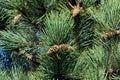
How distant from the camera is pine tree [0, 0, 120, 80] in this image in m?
1.41

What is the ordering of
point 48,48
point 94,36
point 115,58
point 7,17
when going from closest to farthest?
point 48,48
point 115,58
point 94,36
point 7,17

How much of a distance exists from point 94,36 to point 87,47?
5 centimetres

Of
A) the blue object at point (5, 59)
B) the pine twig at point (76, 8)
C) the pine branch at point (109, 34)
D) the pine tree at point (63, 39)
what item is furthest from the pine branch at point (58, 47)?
the blue object at point (5, 59)

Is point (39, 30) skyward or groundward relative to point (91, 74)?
skyward

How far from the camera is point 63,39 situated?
1.37m

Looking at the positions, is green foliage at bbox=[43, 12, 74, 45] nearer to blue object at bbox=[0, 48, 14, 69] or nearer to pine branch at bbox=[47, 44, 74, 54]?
pine branch at bbox=[47, 44, 74, 54]

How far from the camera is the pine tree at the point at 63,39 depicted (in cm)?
141

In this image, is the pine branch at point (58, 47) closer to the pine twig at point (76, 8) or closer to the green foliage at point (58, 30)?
the green foliage at point (58, 30)

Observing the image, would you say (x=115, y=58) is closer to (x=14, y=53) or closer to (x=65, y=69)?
(x=65, y=69)

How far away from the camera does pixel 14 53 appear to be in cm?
174

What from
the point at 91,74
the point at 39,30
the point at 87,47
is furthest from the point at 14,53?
the point at 91,74

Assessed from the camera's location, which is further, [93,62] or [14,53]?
[14,53]

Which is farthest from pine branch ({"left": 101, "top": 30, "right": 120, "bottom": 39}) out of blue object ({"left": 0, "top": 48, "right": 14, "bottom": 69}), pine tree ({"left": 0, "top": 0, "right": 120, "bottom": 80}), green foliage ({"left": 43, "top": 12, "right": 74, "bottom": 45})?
blue object ({"left": 0, "top": 48, "right": 14, "bottom": 69})

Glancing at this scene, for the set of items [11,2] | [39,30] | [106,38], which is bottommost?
[106,38]
